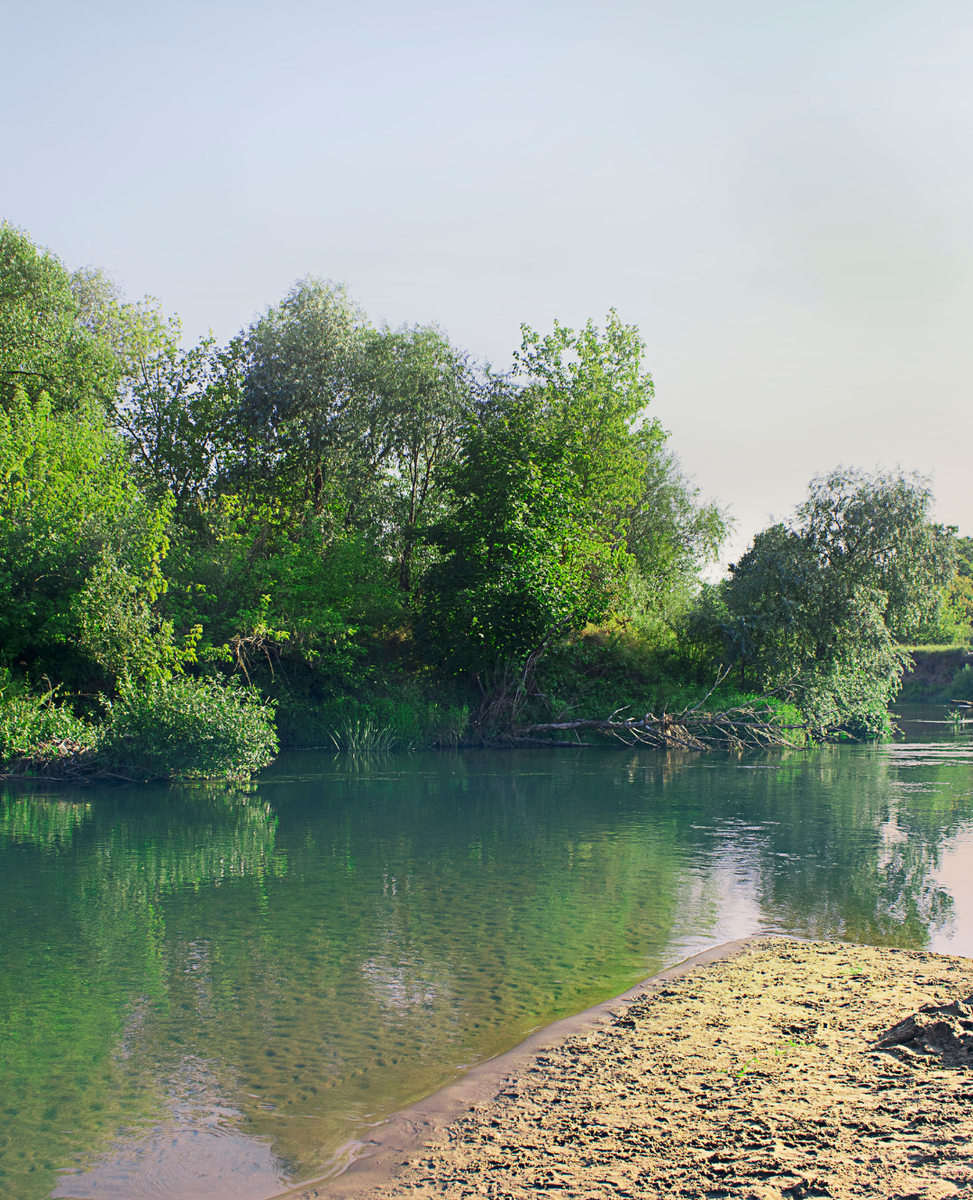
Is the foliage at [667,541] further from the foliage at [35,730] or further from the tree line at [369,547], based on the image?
the foliage at [35,730]

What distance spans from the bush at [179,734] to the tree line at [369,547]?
0.10 meters

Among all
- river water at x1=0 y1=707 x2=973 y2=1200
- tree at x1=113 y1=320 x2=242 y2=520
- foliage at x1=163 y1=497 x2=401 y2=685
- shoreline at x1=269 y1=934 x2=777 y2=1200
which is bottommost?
river water at x1=0 y1=707 x2=973 y2=1200

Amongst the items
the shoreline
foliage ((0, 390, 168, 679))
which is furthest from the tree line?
the shoreline

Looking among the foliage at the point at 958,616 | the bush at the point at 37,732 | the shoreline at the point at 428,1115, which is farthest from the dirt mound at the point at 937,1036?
the foliage at the point at 958,616

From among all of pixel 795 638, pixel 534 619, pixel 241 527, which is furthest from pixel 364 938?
pixel 241 527

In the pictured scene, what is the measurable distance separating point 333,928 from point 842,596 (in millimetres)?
27796

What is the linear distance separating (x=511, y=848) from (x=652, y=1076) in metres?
8.98

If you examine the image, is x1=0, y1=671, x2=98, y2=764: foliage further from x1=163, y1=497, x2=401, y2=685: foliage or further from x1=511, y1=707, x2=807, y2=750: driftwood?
x1=511, y1=707, x2=807, y2=750: driftwood

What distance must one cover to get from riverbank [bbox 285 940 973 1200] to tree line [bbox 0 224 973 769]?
1751 centimetres

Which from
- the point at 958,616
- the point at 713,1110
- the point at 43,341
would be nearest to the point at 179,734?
the point at 43,341

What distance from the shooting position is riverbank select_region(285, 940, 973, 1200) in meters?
4.39

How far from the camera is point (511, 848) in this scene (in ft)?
48.0

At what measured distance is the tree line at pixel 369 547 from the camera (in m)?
24.6

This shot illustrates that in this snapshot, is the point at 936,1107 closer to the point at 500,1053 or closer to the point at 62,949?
the point at 500,1053
